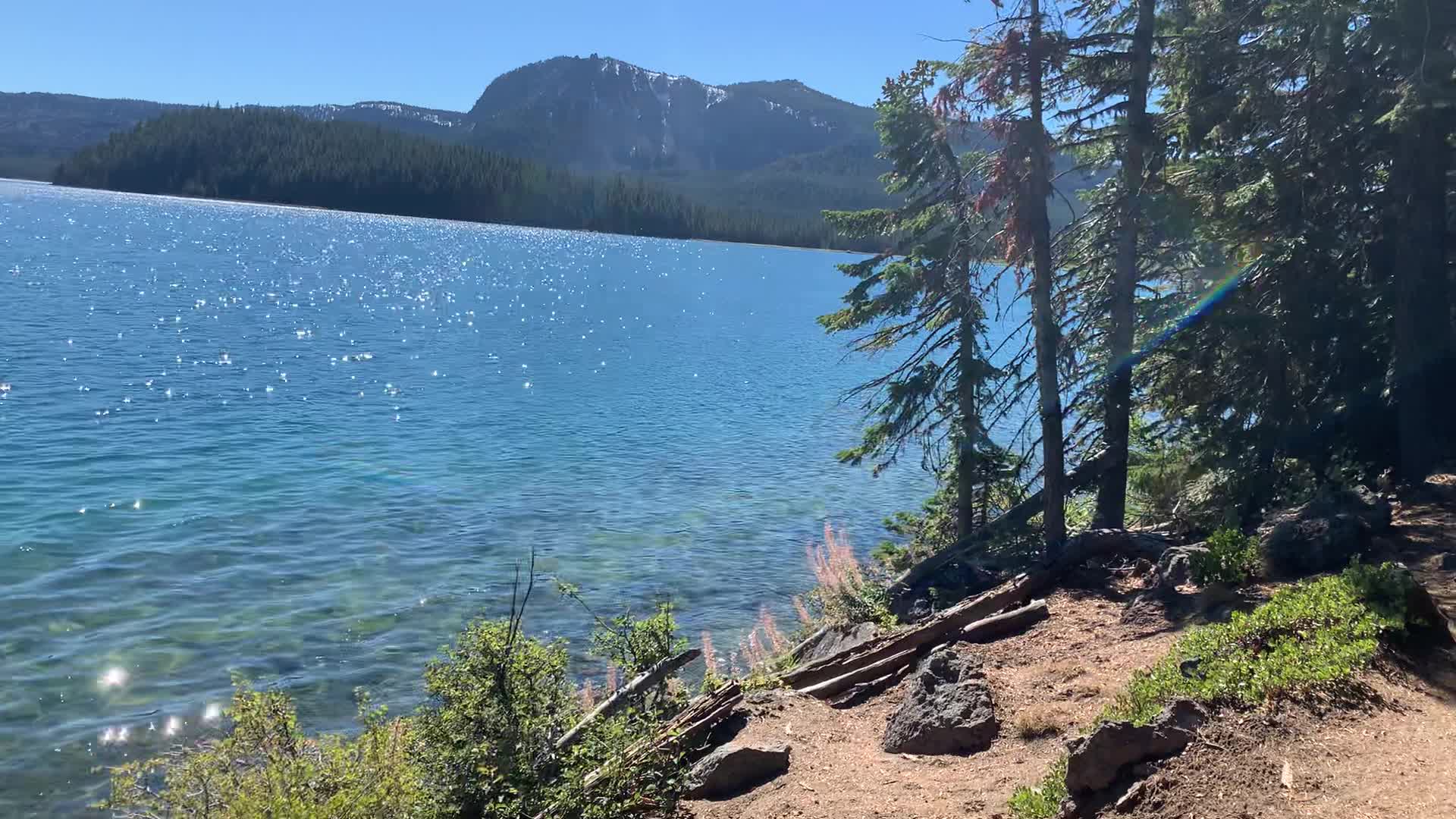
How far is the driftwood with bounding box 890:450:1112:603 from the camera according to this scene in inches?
662

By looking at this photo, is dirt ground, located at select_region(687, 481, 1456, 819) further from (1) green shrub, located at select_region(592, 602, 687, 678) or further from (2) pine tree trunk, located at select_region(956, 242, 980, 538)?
(2) pine tree trunk, located at select_region(956, 242, 980, 538)

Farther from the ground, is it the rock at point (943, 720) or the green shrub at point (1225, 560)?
the green shrub at point (1225, 560)

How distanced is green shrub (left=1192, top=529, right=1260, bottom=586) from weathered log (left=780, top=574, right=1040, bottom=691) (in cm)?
271

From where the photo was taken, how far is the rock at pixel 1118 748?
256 inches

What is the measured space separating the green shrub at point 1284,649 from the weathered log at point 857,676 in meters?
3.45

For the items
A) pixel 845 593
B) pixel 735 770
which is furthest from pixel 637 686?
pixel 845 593

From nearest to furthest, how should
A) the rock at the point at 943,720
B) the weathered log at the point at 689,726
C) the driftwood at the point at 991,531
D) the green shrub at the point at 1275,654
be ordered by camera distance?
the green shrub at the point at 1275,654
the weathered log at the point at 689,726
the rock at the point at 943,720
the driftwood at the point at 991,531

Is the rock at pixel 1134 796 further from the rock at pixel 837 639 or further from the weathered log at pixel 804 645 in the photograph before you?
the weathered log at pixel 804 645

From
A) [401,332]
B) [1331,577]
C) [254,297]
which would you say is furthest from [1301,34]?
[254,297]

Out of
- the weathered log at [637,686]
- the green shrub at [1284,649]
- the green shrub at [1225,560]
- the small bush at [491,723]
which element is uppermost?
the green shrub at [1284,649]

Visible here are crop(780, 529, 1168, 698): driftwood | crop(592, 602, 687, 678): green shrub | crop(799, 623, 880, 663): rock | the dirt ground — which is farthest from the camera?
crop(799, 623, 880, 663): rock

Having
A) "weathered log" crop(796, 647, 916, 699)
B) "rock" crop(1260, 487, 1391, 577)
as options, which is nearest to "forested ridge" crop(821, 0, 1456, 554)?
"rock" crop(1260, 487, 1391, 577)

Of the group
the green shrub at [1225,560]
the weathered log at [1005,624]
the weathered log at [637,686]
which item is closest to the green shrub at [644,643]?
the weathered log at [637,686]

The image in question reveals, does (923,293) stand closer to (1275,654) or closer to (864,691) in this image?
(864,691)
